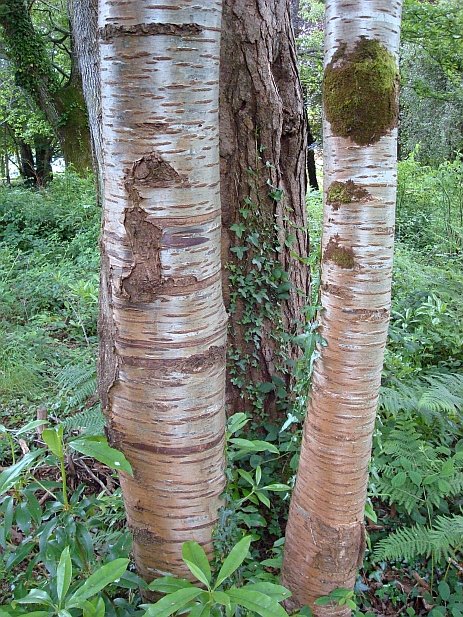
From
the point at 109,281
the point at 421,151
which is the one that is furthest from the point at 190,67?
the point at 421,151

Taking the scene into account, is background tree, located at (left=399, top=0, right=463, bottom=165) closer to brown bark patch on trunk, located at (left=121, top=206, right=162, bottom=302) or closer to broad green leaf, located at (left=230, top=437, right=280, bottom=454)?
broad green leaf, located at (left=230, top=437, right=280, bottom=454)

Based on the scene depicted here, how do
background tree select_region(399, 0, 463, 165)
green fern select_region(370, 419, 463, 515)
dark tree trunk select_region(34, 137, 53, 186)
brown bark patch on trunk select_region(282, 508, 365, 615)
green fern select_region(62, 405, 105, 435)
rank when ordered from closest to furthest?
brown bark patch on trunk select_region(282, 508, 365, 615), green fern select_region(370, 419, 463, 515), green fern select_region(62, 405, 105, 435), background tree select_region(399, 0, 463, 165), dark tree trunk select_region(34, 137, 53, 186)

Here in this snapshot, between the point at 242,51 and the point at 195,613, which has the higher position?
the point at 242,51

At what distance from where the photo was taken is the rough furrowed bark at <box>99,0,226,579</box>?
1.28 metres

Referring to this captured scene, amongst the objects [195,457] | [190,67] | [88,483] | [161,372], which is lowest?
[88,483]

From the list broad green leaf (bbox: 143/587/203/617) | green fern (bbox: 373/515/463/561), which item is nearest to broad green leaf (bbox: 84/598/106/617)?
broad green leaf (bbox: 143/587/203/617)

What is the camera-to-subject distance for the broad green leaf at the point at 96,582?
1.27 metres

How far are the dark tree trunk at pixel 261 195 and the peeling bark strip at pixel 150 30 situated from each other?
0.92m

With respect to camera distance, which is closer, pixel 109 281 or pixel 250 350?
pixel 109 281

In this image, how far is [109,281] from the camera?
1511mm

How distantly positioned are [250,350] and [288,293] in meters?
0.32

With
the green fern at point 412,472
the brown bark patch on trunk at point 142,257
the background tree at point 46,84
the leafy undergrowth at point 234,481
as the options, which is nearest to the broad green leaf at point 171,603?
the leafy undergrowth at point 234,481

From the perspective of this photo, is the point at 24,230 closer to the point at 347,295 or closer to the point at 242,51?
the point at 242,51

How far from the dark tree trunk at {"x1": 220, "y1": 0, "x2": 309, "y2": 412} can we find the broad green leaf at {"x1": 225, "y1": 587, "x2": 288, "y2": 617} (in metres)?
1.13
